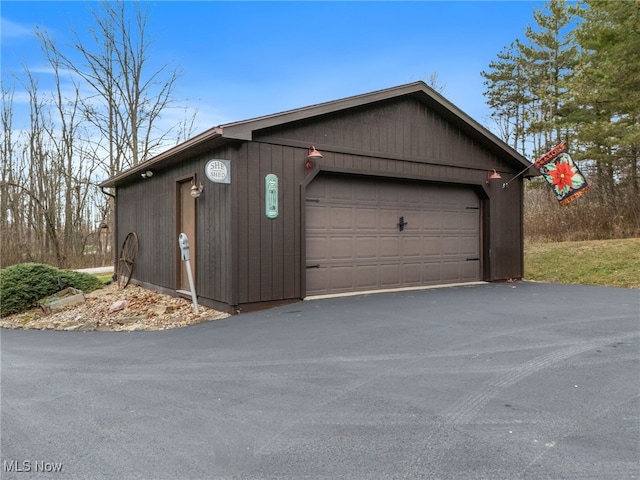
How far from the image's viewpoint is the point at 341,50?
12.3 meters

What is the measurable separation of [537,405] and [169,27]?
63.9 feet

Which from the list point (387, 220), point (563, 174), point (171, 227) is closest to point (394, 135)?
point (387, 220)

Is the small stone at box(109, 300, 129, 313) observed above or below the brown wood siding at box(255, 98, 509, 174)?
below

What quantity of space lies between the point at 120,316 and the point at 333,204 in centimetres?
391

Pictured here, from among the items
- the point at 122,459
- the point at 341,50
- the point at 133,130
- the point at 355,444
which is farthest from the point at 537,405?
the point at 133,130

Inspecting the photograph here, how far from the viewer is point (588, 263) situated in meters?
10.7

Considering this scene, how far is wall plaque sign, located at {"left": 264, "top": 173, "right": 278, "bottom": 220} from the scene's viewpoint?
6.29 metres

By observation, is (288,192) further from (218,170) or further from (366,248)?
(366,248)

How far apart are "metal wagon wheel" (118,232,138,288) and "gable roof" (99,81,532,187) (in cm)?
153

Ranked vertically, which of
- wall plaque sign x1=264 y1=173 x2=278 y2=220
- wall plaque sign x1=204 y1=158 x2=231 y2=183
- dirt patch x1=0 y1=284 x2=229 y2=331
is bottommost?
dirt patch x1=0 y1=284 x2=229 y2=331

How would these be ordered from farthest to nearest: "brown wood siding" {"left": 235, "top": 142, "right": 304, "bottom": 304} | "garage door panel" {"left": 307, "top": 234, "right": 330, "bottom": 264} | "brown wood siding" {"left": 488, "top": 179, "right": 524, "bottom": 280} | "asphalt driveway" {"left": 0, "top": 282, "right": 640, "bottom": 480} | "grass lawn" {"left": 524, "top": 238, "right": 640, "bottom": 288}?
"grass lawn" {"left": 524, "top": 238, "right": 640, "bottom": 288}, "brown wood siding" {"left": 488, "top": 179, "right": 524, "bottom": 280}, "garage door panel" {"left": 307, "top": 234, "right": 330, "bottom": 264}, "brown wood siding" {"left": 235, "top": 142, "right": 304, "bottom": 304}, "asphalt driveway" {"left": 0, "top": 282, "right": 640, "bottom": 480}

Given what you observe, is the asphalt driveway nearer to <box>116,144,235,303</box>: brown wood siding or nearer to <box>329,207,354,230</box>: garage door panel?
<box>116,144,235,303</box>: brown wood siding

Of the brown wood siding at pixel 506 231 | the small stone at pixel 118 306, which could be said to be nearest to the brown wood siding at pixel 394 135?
the brown wood siding at pixel 506 231

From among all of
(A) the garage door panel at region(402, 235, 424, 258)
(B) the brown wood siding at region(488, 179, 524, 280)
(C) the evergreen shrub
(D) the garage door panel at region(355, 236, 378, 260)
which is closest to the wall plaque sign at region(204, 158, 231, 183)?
(D) the garage door panel at region(355, 236, 378, 260)
